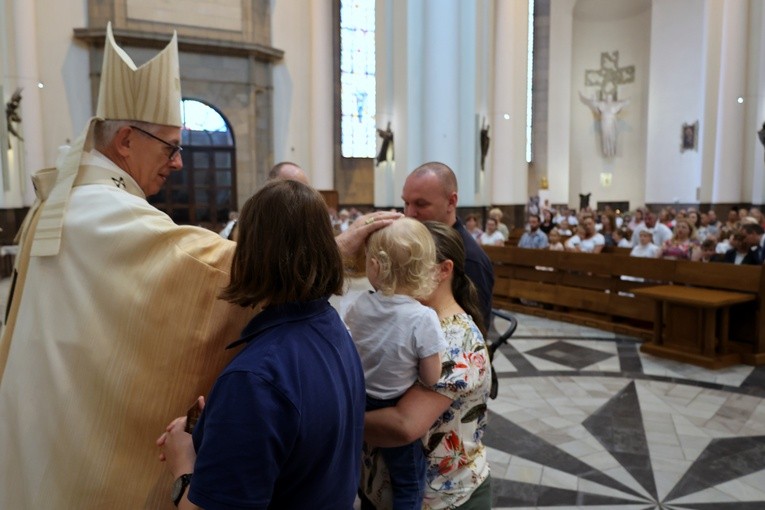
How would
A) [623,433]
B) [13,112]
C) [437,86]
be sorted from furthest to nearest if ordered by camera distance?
[13,112] → [437,86] → [623,433]

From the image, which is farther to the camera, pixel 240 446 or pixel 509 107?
pixel 509 107

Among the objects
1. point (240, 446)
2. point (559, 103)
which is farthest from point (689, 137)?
point (240, 446)

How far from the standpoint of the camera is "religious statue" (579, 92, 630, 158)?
26625mm

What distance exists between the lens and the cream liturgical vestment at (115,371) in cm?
135

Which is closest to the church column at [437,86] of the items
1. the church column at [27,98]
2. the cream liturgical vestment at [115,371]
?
the church column at [27,98]

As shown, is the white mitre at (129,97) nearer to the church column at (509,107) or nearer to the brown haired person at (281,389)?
the brown haired person at (281,389)

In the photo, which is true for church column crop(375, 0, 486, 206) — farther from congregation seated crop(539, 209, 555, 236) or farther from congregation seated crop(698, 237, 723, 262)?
congregation seated crop(698, 237, 723, 262)

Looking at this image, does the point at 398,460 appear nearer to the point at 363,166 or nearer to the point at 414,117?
the point at 414,117

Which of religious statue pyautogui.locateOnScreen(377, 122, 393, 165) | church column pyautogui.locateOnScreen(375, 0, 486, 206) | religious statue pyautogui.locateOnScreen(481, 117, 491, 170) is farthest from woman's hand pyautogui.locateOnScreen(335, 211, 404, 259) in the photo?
religious statue pyautogui.locateOnScreen(377, 122, 393, 165)

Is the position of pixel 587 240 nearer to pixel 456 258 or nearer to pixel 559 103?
pixel 456 258

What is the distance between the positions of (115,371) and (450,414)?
3.04ft

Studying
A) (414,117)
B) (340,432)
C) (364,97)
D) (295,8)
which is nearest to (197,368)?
(340,432)

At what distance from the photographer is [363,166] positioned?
21.7 m

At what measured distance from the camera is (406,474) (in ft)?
5.61
